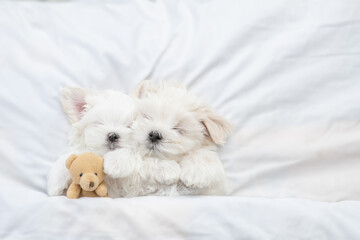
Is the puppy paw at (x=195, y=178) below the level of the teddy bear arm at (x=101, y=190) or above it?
above

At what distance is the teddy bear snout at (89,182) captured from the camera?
1.31 m

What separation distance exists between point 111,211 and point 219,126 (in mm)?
578

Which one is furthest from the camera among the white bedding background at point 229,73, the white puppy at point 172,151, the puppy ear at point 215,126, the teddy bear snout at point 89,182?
the white bedding background at point 229,73

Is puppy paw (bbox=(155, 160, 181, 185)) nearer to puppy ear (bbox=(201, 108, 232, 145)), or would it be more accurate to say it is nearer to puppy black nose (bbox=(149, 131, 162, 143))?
puppy black nose (bbox=(149, 131, 162, 143))

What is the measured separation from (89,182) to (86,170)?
48 mm

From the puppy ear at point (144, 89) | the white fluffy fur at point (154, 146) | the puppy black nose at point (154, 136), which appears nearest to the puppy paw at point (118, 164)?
the white fluffy fur at point (154, 146)

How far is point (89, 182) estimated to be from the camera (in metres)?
1.31

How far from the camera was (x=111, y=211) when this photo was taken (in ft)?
4.29

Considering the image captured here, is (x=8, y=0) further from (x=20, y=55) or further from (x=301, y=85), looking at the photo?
(x=301, y=85)

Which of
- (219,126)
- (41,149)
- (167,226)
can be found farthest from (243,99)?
(41,149)

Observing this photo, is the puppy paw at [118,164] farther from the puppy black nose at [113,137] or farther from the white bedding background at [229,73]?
the white bedding background at [229,73]

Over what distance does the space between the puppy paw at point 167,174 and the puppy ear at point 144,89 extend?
36 cm

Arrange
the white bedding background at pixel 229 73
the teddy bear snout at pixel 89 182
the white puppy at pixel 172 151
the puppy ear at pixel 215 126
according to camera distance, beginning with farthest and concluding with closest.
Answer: the white bedding background at pixel 229 73 < the puppy ear at pixel 215 126 < the white puppy at pixel 172 151 < the teddy bear snout at pixel 89 182

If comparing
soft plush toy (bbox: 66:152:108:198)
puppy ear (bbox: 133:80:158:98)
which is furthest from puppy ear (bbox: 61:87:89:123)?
soft plush toy (bbox: 66:152:108:198)
